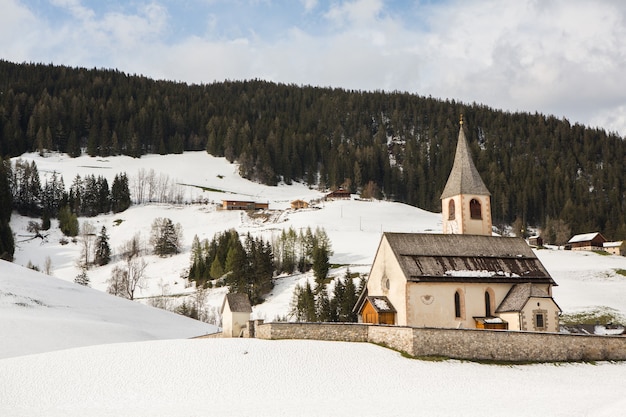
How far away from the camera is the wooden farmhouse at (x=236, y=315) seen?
46.5 meters

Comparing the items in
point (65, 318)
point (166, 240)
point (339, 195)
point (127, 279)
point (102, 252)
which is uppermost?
point (339, 195)

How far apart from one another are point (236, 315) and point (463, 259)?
16.1 meters

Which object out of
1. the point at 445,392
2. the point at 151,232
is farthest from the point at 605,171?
the point at 445,392

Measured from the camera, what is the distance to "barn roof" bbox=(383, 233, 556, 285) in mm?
45719

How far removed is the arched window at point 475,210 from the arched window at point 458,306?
414 inches

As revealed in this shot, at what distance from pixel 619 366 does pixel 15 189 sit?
12589 cm

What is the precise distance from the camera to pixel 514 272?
48.0m

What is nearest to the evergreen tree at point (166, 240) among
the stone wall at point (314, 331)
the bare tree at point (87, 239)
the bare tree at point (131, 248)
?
the bare tree at point (131, 248)

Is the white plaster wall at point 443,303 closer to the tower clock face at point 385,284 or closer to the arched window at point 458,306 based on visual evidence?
the arched window at point 458,306

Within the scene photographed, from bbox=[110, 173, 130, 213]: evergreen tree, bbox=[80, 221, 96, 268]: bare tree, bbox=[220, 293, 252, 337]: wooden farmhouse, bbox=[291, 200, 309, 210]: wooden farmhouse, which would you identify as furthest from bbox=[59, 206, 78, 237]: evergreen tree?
bbox=[220, 293, 252, 337]: wooden farmhouse

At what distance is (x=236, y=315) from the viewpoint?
1836 inches

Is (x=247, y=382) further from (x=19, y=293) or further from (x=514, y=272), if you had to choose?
(x=19, y=293)

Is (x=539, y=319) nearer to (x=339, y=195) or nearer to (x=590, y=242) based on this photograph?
(x=590, y=242)

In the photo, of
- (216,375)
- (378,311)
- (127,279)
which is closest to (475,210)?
(378,311)
